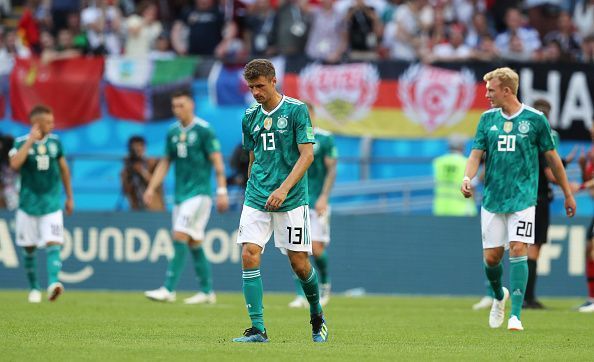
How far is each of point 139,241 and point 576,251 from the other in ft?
23.7

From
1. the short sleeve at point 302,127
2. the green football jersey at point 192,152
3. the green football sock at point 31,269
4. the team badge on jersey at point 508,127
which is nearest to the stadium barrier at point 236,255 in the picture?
the green football sock at point 31,269

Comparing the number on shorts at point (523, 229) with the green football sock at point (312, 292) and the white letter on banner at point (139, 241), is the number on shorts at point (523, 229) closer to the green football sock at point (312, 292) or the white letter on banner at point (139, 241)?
the green football sock at point (312, 292)

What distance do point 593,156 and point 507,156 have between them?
4.33m

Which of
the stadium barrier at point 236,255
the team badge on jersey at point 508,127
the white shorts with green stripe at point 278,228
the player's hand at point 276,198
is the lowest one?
the stadium barrier at point 236,255

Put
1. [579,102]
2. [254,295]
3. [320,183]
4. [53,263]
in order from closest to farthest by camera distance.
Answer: [254,295], [53,263], [320,183], [579,102]

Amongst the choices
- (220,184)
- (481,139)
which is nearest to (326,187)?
(220,184)

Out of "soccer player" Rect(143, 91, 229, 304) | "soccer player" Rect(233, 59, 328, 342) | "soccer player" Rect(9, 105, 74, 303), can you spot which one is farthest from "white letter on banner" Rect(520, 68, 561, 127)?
"soccer player" Rect(233, 59, 328, 342)

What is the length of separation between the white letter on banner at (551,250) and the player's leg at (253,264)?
33.5 feet

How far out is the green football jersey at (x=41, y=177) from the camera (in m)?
15.7

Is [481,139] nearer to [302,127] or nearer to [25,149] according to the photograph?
[302,127]

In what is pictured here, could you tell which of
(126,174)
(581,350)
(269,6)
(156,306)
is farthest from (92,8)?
(581,350)

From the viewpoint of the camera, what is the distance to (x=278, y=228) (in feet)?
33.7

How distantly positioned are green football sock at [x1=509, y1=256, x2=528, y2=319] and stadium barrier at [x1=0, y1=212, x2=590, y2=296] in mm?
7571

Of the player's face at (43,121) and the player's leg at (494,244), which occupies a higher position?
the player's face at (43,121)
